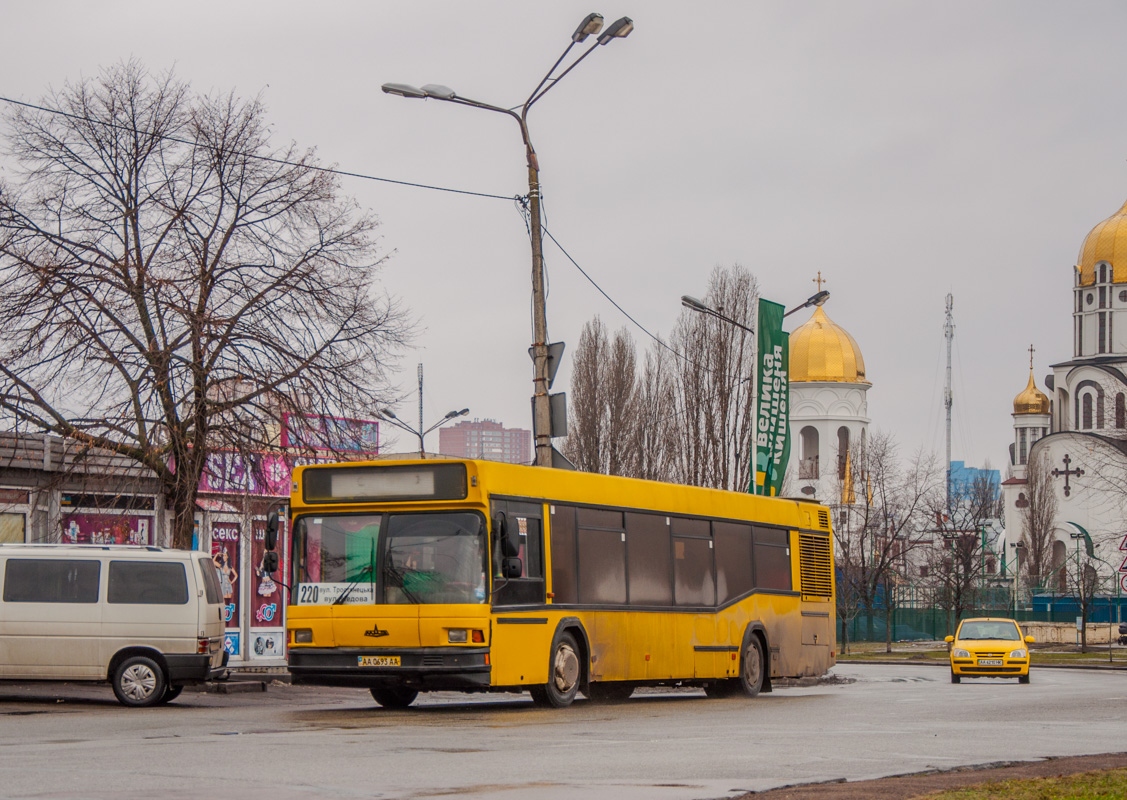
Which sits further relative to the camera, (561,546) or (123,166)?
(123,166)

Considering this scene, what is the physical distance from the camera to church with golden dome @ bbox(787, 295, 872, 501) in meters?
98.7

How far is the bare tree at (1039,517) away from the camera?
337 feet

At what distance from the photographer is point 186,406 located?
22.7 metres

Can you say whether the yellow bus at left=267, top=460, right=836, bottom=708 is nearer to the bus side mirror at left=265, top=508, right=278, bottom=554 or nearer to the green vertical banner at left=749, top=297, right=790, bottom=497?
the bus side mirror at left=265, top=508, right=278, bottom=554

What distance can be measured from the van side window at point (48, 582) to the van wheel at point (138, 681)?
0.92 metres

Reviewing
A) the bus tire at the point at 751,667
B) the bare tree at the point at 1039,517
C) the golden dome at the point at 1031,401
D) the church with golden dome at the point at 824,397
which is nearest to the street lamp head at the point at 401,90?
the bus tire at the point at 751,667

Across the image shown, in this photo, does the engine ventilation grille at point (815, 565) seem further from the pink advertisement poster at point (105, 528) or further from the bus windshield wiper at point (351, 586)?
the pink advertisement poster at point (105, 528)

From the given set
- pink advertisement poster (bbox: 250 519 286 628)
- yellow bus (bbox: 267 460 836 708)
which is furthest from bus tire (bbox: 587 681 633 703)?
pink advertisement poster (bbox: 250 519 286 628)

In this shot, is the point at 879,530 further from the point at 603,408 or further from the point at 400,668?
the point at 400,668

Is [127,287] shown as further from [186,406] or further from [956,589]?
[956,589]

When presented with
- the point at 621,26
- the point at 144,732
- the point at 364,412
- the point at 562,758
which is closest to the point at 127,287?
the point at 364,412

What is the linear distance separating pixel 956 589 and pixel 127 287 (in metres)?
45.8

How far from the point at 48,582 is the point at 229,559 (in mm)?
10325

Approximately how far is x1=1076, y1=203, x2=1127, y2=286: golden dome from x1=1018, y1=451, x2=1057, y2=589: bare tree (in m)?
12.9
